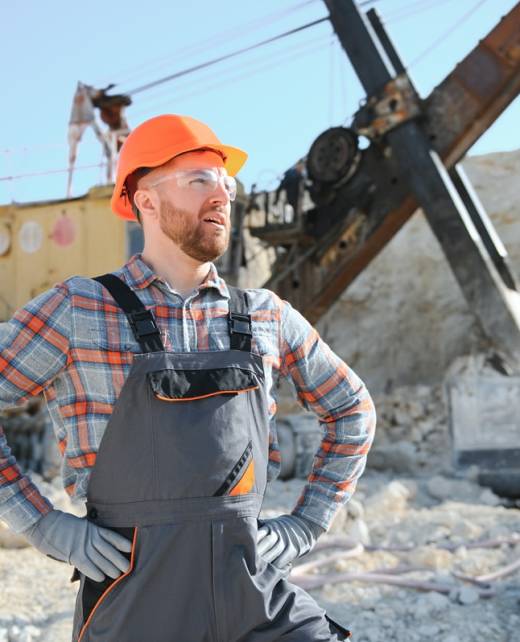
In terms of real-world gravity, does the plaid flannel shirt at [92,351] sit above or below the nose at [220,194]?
below

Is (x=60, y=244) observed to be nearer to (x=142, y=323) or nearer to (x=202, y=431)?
(x=142, y=323)

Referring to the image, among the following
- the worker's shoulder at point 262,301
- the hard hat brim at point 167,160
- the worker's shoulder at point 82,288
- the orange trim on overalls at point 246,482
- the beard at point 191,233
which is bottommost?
the orange trim on overalls at point 246,482

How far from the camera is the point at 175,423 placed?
1.68 meters

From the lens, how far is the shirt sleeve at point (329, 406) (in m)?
2.07

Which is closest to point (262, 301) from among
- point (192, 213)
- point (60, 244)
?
point (192, 213)

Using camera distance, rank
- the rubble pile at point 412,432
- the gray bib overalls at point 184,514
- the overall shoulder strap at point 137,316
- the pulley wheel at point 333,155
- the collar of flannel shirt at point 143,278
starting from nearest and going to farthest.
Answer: the gray bib overalls at point 184,514, the overall shoulder strap at point 137,316, the collar of flannel shirt at point 143,278, the pulley wheel at point 333,155, the rubble pile at point 412,432

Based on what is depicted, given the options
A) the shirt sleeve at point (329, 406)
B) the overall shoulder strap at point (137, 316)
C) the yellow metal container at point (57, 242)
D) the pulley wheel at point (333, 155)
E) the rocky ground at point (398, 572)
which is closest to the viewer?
the overall shoulder strap at point (137, 316)

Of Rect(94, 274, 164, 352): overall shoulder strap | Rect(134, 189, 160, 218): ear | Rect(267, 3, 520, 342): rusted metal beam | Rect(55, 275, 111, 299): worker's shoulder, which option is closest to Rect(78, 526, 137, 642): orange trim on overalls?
Rect(94, 274, 164, 352): overall shoulder strap

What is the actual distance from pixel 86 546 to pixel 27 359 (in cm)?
42

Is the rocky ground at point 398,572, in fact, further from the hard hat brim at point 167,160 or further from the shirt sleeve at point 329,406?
the hard hat brim at point 167,160

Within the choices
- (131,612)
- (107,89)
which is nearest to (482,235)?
(107,89)

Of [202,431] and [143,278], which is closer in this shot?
[202,431]

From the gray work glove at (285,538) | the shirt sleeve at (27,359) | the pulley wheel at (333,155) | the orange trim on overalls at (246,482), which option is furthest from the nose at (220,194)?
the pulley wheel at (333,155)

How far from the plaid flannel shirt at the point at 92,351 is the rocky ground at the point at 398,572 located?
243cm
